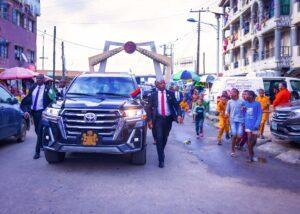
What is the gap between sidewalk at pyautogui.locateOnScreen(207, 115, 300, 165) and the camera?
9.93m

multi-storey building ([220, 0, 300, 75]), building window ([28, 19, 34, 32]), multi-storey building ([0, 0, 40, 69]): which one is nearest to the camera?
multi-storey building ([220, 0, 300, 75])

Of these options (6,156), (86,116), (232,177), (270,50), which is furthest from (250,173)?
(270,50)

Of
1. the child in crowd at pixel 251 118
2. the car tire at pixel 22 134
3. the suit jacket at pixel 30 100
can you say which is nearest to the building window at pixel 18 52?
the car tire at pixel 22 134

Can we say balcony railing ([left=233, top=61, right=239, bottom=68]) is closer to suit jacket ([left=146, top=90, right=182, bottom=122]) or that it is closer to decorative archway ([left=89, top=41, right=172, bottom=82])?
decorative archway ([left=89, top=41, right=172, bottom=82])

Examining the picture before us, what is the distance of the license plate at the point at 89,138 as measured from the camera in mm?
7734

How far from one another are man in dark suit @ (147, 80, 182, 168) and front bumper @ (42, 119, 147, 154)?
25.3 inches

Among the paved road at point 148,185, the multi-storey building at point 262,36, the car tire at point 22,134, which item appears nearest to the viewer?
the paved road at point 148,185

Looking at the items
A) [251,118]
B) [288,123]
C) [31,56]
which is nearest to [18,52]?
[31,56]

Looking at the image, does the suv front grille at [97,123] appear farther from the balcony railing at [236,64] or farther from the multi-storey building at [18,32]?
the balcony railing at [236,64]

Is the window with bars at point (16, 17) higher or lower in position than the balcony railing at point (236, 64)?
higher

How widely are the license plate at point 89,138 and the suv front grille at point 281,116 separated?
5.77 m

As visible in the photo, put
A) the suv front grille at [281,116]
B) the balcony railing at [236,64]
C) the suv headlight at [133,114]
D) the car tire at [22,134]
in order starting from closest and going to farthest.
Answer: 1. the suv headlight at [133,114]
2. the suv front grille at [281,116]
3. the car tire at [22,134]
4. the balcony railing at [236,64]

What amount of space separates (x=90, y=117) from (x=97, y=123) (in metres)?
0.17

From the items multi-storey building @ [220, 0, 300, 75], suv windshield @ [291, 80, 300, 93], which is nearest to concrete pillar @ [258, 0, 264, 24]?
multi-storey building @ [220, 0, 300, 75]
